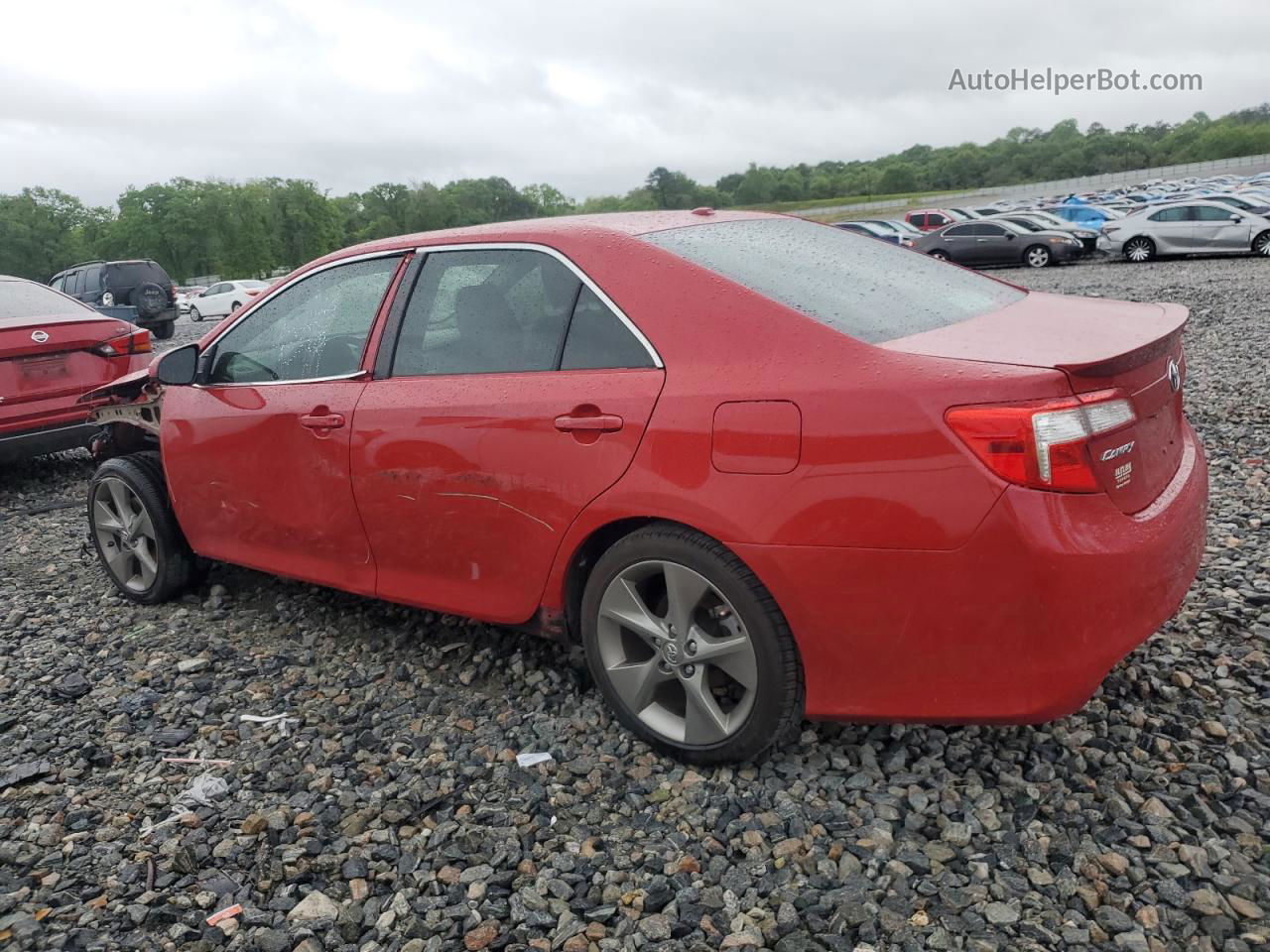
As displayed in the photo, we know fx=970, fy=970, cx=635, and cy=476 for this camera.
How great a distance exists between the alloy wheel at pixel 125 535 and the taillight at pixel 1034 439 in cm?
368

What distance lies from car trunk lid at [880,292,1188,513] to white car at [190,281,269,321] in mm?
35710

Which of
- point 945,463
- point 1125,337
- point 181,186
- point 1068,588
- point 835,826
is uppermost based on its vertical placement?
point 181,186

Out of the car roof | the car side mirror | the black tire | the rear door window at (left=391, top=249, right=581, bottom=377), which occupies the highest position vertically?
the car roof

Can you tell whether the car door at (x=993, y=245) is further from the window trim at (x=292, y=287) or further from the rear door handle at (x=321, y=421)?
the rear door handle at (x=321, y=421)

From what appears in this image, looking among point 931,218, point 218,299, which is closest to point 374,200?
point 218,299

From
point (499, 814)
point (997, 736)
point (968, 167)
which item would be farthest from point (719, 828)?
point (968, 167)

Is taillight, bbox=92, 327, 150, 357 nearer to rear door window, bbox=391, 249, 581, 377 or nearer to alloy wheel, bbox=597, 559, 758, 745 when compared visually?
rear door window, bbox=391, 249, 581, 377

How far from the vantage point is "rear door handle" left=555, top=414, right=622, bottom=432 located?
269 cm

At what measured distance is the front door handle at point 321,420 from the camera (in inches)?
134

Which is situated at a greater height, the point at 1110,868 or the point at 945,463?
the point at 945,463

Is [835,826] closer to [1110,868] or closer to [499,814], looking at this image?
[1110,868]

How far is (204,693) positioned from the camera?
359 centimetres

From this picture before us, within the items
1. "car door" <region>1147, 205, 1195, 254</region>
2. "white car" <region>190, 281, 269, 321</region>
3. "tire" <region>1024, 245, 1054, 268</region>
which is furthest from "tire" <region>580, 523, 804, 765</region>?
"white car" <region>190, 281, 269, 321</region>

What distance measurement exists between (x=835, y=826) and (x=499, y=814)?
0.92 metres
